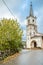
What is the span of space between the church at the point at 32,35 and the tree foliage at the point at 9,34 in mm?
42927

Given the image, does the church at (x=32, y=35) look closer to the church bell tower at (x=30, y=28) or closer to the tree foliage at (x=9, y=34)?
the church bell tower at (x=30, y=28)

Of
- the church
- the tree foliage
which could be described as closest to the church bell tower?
the church

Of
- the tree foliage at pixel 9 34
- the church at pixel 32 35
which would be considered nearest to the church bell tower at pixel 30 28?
the church at pixel 32 35

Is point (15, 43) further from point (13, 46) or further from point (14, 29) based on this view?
point (14, 29)

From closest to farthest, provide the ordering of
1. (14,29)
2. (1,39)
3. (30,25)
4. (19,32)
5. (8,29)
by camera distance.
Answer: (1,39) → (8,29) → (14,29) → (19,32) → (30,25)

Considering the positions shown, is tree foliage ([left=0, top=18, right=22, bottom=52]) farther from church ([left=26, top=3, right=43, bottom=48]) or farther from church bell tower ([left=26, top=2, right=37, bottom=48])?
church bell tower ([left=26, top=2, right=37, bottom=48])

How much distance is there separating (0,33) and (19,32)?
7973 mm

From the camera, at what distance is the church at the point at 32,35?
7439 cm

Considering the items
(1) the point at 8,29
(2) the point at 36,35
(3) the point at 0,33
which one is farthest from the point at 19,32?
(2) the point at 36,35

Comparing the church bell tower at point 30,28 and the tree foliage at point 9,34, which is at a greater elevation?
the church bell tower at point 30,28

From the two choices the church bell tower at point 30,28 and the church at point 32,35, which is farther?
the church bell tower at point 30,28

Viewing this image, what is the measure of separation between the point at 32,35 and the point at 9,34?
52102mm

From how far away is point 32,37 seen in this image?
7788 centimetres

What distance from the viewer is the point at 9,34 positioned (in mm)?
27438
